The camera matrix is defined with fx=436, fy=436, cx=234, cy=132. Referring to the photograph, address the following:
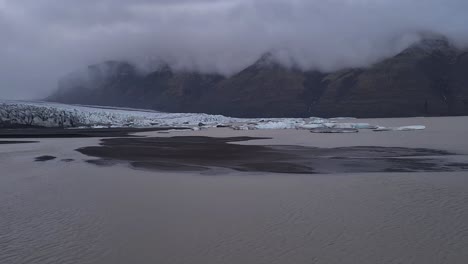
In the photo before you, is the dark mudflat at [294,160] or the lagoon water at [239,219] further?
the dark mudflat at [294,160]

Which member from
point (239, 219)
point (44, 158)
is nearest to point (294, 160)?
point (239, 219)

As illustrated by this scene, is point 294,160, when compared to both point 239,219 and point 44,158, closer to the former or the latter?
point 239,219

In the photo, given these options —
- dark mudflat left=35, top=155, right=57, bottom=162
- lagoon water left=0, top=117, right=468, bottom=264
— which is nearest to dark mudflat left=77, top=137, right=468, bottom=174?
lagoon water left=0, top=117, right=468, bottom=264

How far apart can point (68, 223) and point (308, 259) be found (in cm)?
688

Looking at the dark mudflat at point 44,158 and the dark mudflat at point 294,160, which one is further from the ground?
the dark mudflat at point 294,160

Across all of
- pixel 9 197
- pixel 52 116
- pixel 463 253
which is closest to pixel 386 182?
pixel 463 253

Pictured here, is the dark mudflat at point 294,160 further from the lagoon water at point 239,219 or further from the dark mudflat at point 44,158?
the dark mudflat at point 44,158

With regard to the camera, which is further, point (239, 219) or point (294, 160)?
point (294, 160)

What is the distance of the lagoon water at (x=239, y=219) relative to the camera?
31.1 ft

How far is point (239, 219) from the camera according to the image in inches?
482

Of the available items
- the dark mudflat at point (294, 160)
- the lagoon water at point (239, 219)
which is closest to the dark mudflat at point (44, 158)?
the dark mudflat at point (294, 160)

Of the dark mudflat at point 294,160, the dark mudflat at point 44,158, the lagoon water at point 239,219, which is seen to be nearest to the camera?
the lagoon water at point 239,219

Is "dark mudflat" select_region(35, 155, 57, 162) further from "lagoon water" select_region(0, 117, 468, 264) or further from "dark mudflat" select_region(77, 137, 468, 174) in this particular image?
"lagoon water" select_region(0, 117, 468, 264)

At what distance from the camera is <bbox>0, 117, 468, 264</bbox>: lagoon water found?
9.48 metres
